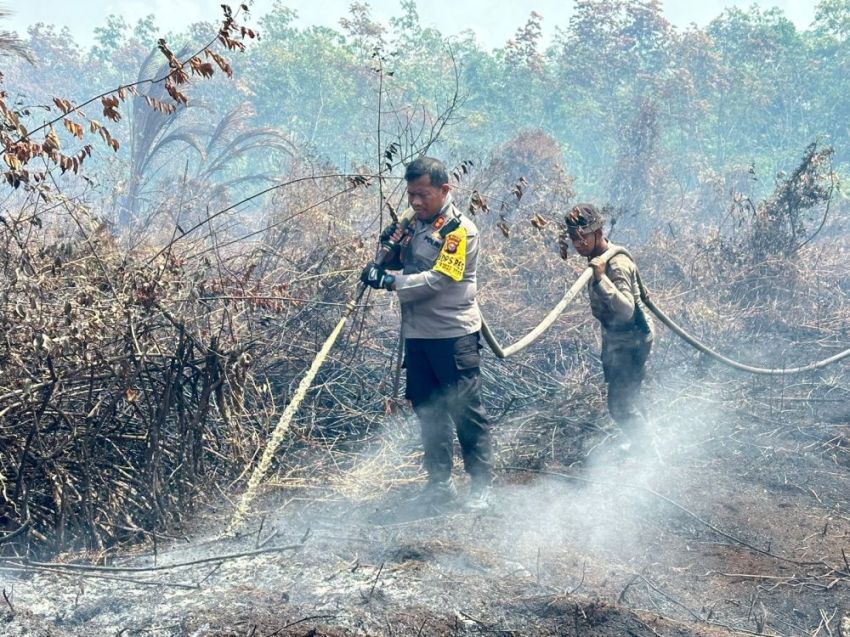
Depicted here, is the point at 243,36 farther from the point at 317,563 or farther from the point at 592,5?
the point at 592,5

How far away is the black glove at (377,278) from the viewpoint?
4.21 m

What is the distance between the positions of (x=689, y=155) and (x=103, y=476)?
84.7 feet

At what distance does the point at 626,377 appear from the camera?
5031 millimetres

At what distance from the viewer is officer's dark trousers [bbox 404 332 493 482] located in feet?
14.2

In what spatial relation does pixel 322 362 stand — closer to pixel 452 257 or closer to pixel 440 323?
pixel 440 323

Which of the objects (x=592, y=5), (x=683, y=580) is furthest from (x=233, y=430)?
(x=592, y=5)

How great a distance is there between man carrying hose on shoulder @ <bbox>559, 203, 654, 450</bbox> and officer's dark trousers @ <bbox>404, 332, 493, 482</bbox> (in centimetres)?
95

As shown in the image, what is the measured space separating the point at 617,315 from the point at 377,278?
62.4 inches

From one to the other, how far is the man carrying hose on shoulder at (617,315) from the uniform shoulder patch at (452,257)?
0.80 m

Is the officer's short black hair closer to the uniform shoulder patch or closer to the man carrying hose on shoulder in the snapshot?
the uniform shoulder patch

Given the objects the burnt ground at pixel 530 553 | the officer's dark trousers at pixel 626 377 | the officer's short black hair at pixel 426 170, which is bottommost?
the burnt ground at pixel 530 553

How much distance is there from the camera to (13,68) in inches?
1495

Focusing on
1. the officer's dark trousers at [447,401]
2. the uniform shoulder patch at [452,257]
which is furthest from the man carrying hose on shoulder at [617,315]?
the officer's dark trousers at [447,401]

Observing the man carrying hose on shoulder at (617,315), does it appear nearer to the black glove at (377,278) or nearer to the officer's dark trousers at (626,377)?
the officer's dark trousers at (626,377)
